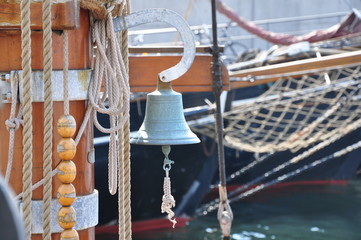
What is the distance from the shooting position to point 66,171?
189 centimetres

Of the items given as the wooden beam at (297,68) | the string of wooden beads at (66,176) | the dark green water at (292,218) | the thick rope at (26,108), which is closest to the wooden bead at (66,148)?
the string of wooden beads at (66,176)

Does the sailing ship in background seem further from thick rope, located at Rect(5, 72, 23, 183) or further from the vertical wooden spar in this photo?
thick rope, located at Rect(5, 72, 23, 183)

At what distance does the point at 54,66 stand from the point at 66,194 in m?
0.34

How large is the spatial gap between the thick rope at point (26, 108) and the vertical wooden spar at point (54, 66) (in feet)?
0.53

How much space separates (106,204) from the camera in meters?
7.18

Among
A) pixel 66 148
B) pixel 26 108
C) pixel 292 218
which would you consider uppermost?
pixel 26 108

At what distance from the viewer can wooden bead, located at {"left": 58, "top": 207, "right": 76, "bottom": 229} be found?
1.90 m

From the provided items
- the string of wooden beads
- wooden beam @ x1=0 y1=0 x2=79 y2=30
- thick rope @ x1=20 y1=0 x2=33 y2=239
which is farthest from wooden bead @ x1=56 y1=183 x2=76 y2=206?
wooden beam @ x1=0 y1=0 x2=79 y2=30

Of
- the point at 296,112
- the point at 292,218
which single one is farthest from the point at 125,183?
the point at 296,112

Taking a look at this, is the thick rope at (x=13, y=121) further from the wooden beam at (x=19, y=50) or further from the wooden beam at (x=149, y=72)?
the wooden beam at (x=149, y=72)

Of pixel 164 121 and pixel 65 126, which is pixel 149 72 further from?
pixel 65 126

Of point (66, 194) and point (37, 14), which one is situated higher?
point (37, 14)

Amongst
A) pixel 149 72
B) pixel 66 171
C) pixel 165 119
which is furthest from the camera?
pixel 149 72

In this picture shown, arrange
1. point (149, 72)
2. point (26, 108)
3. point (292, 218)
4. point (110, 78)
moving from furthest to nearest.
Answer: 1. point (292, 218)
2. point (149, 72)
3. point (110, 78)
4. point (26, 108)
